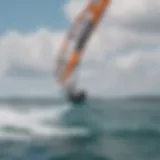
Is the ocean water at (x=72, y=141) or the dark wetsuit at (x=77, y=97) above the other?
the dark wetsuit at (x=77, y=97)

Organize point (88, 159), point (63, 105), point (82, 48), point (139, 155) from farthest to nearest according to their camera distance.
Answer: point (63, 105) < point (82, 48) < point (139, 155) < point (88, 159)

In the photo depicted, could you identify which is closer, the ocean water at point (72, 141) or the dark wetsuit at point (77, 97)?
the ocean water at point (72, 141)

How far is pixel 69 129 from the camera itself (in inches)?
1323

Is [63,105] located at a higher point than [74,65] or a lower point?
higher

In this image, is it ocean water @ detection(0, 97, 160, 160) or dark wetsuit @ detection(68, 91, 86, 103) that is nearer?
ocean water @ detection(0, 97, 160, 160)

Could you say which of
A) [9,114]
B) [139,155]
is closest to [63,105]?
[9,114]

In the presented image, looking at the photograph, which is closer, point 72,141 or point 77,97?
point 72,141

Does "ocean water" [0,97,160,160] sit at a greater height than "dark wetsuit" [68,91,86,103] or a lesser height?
lesser

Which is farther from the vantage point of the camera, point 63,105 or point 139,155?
point 63,105

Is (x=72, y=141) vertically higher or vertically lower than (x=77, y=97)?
lower

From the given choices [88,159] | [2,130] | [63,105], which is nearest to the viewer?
[88,159]

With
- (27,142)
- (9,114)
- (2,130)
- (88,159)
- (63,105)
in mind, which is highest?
(63,105)

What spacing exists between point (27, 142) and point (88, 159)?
15.1ft

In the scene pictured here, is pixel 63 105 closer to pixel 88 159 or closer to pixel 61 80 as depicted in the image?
pixel 61 80
